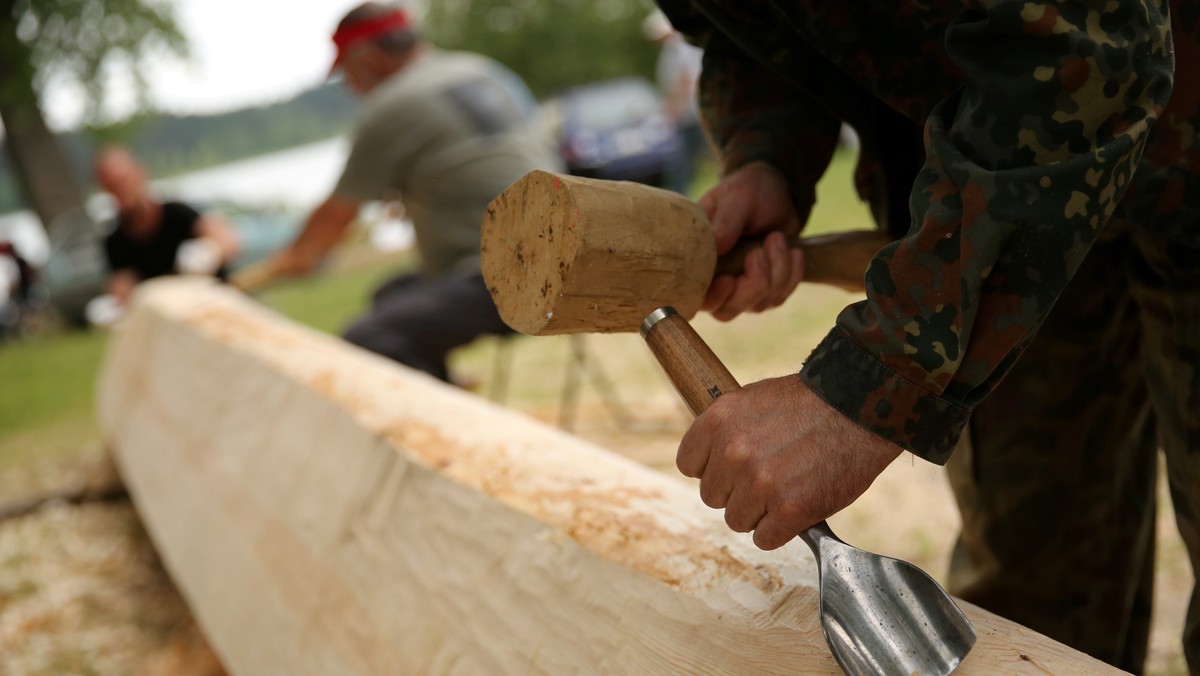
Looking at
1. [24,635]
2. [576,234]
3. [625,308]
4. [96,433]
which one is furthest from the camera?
[96,433]

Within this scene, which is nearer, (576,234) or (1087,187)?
(1087,187)

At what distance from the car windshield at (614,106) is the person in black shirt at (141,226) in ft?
21.2

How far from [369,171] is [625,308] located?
107 inches

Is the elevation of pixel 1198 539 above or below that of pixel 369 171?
above

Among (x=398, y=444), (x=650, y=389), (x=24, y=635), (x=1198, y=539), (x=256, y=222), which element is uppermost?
(x=1198, y=539)

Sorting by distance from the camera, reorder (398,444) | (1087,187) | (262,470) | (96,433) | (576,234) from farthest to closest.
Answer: (96,433) < (262,470) < (398,444) < (576,234) < (1087,187)

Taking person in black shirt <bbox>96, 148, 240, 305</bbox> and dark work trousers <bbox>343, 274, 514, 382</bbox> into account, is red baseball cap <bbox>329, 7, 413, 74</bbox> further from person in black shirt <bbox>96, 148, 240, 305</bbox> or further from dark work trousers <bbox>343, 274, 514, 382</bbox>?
person in black shirt <bbox>96, 148, 240, 305</bbox>

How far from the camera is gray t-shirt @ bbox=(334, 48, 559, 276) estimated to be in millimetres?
3508

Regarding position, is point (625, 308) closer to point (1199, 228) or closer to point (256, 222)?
point (1199, 228)

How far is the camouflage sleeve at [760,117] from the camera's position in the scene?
133 cm

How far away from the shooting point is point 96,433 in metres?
5.81

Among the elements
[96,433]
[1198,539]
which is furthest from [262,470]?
[96,433]

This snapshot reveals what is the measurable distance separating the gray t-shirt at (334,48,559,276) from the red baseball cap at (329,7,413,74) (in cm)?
17

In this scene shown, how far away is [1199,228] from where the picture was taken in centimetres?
108
